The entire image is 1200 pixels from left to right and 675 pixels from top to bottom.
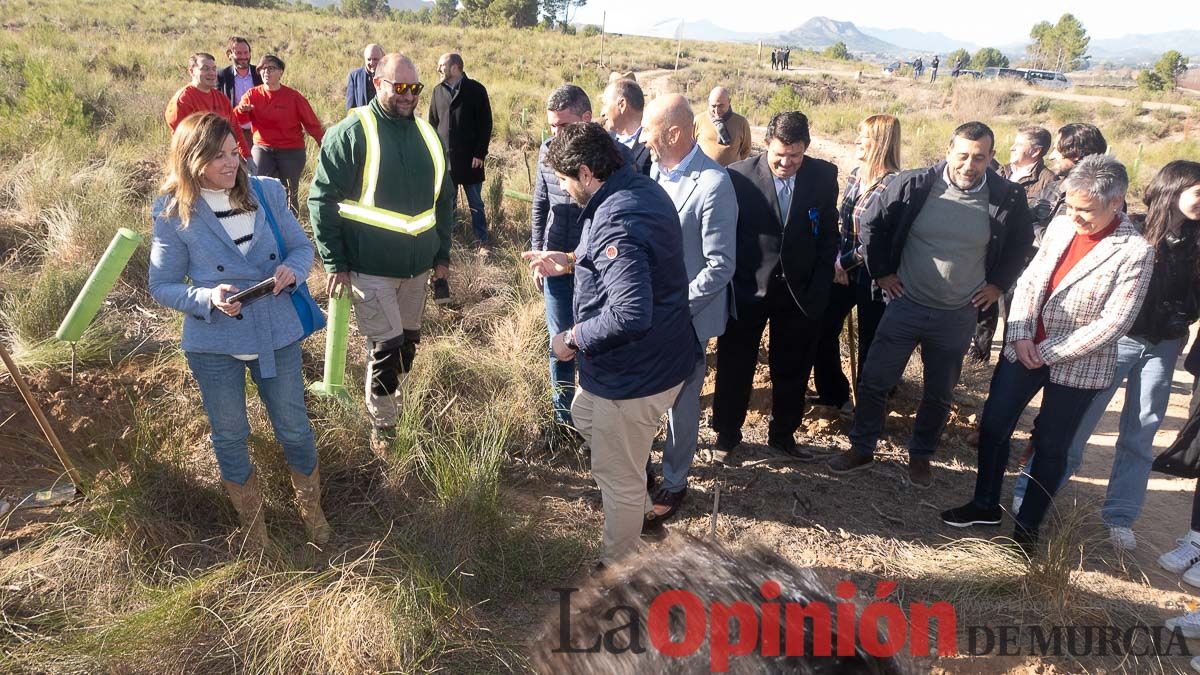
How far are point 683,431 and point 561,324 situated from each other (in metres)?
0.88

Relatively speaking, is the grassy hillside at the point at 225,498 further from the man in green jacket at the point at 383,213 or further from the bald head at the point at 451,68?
the bald head at the point at 451,68

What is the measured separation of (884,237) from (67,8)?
28.4 meters

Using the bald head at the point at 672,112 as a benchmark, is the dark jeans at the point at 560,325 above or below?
below

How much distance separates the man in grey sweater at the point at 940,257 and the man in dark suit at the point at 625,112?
4.27 ft

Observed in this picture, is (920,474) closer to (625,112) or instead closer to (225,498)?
(625,112)

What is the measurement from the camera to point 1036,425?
3340 mm

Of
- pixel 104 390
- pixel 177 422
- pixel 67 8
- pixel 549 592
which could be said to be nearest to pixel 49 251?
pixel 104 390

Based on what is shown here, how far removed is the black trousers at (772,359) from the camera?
3908mm

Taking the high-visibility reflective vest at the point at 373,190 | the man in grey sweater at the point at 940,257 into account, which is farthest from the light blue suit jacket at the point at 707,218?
the high-visibility reflective vest at the point at 373,190

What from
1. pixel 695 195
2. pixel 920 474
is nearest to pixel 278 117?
pixel 695 195

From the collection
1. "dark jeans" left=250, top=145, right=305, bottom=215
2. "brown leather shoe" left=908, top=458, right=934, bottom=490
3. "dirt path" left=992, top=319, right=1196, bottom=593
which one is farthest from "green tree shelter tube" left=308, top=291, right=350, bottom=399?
"dirt path" left=992, top=319, right=1196, bottom=593

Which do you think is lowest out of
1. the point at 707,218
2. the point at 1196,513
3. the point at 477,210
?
the point at 1196,513

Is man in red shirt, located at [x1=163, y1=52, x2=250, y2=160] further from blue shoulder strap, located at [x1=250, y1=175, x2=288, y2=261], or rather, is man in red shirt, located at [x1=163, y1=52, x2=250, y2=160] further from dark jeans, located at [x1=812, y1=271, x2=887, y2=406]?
dark jeans, located at [x1=812, y1=271, x2=887, y2=406]

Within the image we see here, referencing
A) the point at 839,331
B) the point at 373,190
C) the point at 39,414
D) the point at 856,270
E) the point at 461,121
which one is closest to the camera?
the point at 39,414
